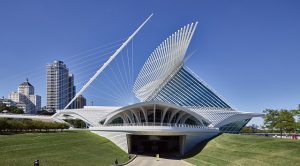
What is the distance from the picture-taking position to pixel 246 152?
3597 centimetres

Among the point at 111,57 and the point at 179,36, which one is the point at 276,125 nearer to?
the point at 179,36

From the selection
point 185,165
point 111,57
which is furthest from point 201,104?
point 185,165

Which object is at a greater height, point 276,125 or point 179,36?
point 179,36

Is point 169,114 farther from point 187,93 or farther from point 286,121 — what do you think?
point 286,121

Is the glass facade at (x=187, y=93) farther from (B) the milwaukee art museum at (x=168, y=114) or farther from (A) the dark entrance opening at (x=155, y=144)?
(A) the dark entrance opening at (x=155, y=144)

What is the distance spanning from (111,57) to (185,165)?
2493 centimetres

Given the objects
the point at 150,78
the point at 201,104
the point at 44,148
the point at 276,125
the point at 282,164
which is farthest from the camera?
the point at 150,78

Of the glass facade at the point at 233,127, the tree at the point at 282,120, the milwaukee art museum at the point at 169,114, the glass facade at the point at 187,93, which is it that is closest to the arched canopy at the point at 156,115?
the milwaukee art museum at the point at 169,114

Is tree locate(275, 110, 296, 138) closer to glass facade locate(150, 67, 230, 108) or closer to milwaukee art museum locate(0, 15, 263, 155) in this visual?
milwaukee art museum locate(0, 15, 263, 155)

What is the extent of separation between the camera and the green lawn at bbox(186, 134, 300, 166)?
30.5 metres

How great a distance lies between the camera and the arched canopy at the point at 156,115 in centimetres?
5794

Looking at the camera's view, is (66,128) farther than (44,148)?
Yes

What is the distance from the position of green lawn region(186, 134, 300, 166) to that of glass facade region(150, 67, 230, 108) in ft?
78.5

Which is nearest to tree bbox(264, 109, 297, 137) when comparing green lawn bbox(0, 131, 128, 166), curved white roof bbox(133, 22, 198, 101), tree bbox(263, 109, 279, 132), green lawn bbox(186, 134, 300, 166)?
tree bbox(263, 109, 279, 132)
